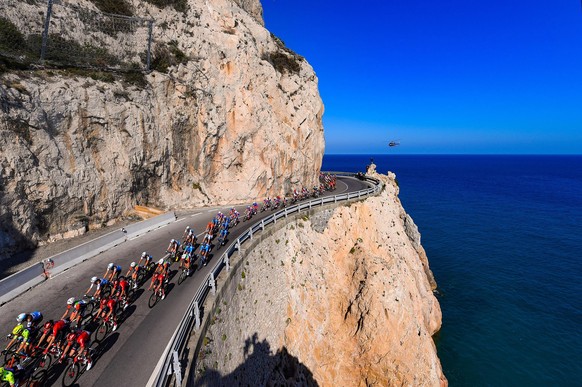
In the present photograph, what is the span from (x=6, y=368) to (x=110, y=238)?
418 inches

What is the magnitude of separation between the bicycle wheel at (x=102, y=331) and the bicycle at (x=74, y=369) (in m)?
1.08

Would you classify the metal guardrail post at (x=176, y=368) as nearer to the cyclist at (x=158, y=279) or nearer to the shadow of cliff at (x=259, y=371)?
the shadow of cliff at (x=259, y=371)

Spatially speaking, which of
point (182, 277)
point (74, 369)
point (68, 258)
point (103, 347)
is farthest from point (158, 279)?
point (68, 258)

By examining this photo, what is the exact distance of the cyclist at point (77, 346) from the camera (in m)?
7.73

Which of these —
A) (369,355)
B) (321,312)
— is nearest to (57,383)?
(321,312)

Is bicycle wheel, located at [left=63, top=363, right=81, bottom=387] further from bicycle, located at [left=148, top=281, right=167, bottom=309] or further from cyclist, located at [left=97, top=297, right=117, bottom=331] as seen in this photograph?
bicycle, located at [left=148, top=281, right=167, bottom=309]

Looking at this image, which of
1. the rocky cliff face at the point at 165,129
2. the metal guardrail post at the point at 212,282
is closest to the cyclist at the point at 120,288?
the metal guardrail post at the point at 212,282

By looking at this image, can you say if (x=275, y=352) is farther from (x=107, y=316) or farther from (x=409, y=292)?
(x=409, y=292)

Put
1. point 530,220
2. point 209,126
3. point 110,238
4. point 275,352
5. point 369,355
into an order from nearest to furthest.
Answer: point 275,352 → point 110,238 → point 369,355 → point 209,126 → point 530,220

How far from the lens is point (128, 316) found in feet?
34.0

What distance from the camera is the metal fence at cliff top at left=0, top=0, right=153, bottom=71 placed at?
62.8 feet

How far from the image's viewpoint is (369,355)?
63.1 feet

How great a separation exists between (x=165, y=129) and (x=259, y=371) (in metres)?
19.6

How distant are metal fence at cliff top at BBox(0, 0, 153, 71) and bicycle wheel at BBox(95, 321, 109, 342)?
18.4 meters
